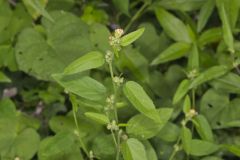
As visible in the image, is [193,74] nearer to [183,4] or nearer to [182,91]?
[182,91]

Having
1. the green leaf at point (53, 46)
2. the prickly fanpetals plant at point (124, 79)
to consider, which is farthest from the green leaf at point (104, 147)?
the green leaf at point (53, 46)

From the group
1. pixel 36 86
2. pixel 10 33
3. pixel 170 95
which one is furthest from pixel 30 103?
pixel 170 95

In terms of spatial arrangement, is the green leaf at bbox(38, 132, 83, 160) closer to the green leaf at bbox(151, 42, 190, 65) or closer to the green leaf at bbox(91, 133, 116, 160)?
the green leaf at bbox(91, 133, 116, 160)

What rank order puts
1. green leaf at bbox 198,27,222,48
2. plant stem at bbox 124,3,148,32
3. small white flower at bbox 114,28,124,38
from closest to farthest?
small white flower at bbox 114,28,124,38, green leaf at bbox 198,27,222,48, plant stem at bbox 124,3,148,32

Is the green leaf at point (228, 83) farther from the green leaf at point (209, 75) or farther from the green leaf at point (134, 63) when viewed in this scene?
the green leaf at point (134, 63)

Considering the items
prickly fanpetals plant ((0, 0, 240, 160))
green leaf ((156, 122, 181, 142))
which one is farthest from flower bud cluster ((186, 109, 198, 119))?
green leaf ((156, 122, 181, 142))

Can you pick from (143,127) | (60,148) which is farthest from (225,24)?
(60,148)

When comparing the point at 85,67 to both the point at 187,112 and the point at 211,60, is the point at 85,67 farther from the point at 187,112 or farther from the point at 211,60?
the point at 211,60
